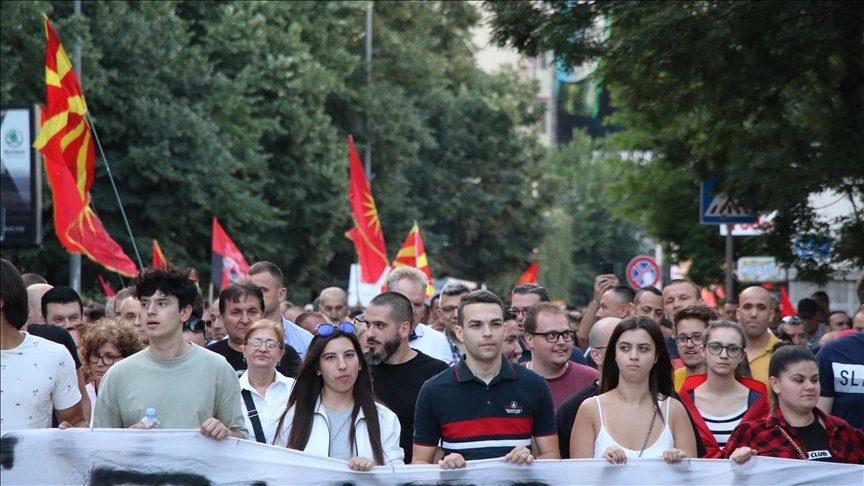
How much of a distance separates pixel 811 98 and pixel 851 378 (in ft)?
23.1

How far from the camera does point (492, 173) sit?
1689 inches

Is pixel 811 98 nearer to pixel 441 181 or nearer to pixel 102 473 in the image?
pixel 102 473

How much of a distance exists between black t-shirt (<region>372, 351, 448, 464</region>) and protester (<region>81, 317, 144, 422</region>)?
55.8 inches

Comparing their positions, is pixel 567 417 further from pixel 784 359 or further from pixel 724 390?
pixel 724 390

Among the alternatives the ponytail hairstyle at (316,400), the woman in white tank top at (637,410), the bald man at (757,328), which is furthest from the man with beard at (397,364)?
the bald man at (757,328)

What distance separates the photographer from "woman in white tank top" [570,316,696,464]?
5922mm

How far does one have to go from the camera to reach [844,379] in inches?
266

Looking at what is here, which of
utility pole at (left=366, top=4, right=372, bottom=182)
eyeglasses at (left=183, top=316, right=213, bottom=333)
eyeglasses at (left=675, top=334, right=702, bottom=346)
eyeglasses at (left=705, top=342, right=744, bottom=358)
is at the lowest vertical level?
eyeglasses at (left=705, top=342, right=744, bottom=358)

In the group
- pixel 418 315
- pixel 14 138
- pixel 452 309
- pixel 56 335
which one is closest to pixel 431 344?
pixel 418 315

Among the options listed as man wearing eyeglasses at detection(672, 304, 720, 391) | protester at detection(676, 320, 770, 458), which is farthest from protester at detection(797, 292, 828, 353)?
protester at detection(676, 320, 770, 458)

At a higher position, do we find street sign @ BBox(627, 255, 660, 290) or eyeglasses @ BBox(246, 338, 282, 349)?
street sign @ BBox(627, 255, 660, 290)

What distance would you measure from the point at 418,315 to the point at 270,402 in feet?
6.66

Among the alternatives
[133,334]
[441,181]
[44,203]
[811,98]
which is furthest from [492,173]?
[133,334]

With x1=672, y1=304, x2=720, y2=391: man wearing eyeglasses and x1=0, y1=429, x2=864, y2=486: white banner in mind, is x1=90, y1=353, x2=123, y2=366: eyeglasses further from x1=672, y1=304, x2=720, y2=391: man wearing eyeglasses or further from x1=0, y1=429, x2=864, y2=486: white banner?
x1=672, y1=304, x2=720, y2=391: man wearing eyeglasses
